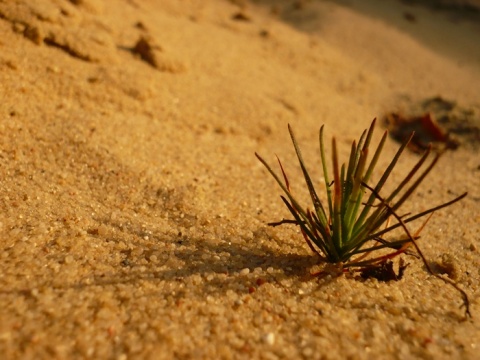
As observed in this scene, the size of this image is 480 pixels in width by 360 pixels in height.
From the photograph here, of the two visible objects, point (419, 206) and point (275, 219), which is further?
point (419, 206)

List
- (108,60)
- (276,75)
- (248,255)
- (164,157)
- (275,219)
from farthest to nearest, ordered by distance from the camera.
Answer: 1. (276,75)
2. (108,60)
3. (164,157)
4. (275,219)
5. (248,255)

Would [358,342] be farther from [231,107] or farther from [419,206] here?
[231,107]

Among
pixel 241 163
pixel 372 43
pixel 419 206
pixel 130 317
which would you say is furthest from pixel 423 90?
pixel 130 317

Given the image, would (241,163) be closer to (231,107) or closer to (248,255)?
(231,107)

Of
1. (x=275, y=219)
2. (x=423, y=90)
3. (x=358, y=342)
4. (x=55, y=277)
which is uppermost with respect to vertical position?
(x=423, y=90)

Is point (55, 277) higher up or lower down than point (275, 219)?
lower down

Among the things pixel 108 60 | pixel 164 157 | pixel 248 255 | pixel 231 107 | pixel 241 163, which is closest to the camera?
pixel 248 255
